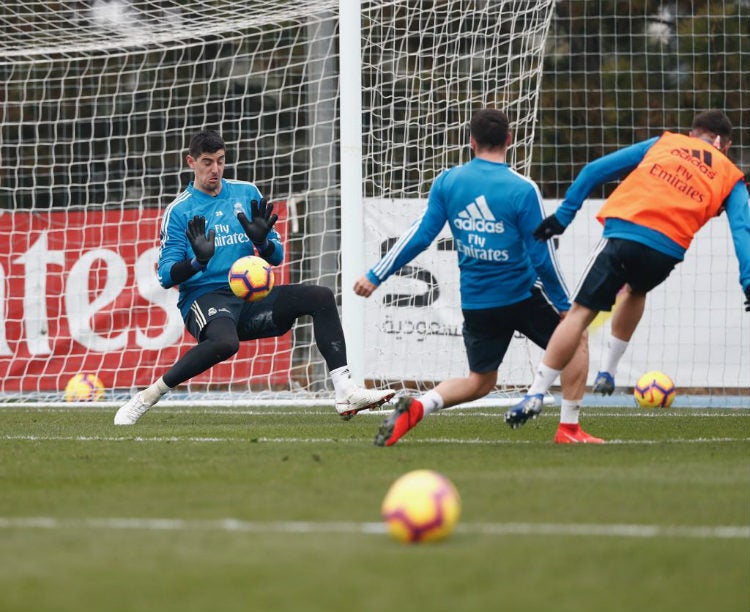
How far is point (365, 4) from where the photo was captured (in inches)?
468

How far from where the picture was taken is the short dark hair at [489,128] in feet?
23.6

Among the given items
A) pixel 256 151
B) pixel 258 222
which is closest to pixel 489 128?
pixel 258 222

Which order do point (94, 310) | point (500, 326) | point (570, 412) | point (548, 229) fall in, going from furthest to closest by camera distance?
point (94, 310) < point (500, 326) < point (570, 412) < point (548, 229)

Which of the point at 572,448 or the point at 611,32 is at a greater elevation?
the point at 611,32

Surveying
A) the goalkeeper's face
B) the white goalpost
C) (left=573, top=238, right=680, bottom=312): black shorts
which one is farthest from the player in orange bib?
the white goalpost

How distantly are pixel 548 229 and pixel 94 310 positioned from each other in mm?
7914

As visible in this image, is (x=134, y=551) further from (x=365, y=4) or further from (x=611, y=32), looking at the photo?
(x=611, y=32)

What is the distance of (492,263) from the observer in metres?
7.20

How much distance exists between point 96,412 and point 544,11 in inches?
225

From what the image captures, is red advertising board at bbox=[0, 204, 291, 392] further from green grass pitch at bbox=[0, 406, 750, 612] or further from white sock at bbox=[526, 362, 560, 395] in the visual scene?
white sock at bbox=[526, 362, 560, 395]

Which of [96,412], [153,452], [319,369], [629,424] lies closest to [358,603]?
[153,452]

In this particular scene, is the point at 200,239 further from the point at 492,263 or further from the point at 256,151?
the point at 256,151

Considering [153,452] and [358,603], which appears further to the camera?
[153,452]

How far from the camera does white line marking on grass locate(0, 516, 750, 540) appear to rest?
4090 mm
